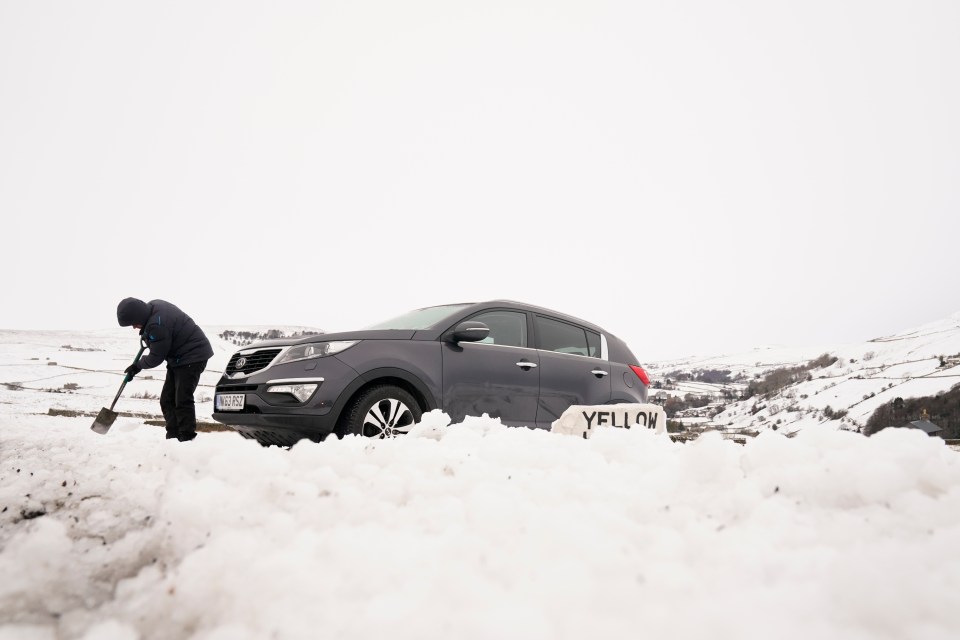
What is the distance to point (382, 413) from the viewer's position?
4699 mm

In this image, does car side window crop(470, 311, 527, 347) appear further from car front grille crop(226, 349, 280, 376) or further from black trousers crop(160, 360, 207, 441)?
black trousers crop(160, 360, 207, 441)

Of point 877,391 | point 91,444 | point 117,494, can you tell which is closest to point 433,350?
point 91,444

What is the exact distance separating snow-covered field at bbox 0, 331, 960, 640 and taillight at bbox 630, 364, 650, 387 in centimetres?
487

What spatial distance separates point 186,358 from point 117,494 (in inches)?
205

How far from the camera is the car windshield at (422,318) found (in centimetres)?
546

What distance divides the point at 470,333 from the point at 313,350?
4.73 feet

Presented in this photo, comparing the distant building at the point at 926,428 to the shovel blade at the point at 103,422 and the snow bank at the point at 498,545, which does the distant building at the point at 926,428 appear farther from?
the shovel blade at the point at 103,422

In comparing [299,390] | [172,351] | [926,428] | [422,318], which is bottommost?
[926,428]

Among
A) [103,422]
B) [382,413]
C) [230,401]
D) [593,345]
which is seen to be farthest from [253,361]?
[593,345]

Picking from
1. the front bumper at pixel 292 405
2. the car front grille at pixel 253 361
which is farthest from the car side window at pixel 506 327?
the car front grille at pixel 253 361

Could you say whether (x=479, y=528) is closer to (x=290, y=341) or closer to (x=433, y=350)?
(x=433, y=350)

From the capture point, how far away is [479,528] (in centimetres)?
159

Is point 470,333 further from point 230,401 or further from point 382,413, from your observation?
point 230,401

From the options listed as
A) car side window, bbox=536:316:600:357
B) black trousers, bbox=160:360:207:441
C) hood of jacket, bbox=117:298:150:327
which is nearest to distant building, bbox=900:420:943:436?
car side window, bbox=536:316:600:357
